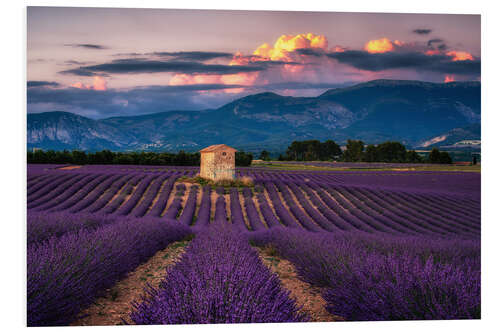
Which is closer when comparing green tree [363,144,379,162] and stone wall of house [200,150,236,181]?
→ stone wall of house [200,150,236,181]

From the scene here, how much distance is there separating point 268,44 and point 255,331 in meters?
4.46

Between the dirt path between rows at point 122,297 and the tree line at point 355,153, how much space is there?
18.7 metres

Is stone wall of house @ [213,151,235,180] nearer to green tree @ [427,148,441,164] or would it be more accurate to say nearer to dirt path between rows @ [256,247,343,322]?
dirt path between rows @ [256,247,343,322]

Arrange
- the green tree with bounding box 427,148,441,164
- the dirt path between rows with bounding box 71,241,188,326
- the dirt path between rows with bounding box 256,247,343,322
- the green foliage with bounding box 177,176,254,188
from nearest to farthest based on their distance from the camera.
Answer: the dirt path between rows with bounding box 71,241,188,326, the dirt path between rows with bounding box 256,247,343,322, the green foliage with bounding box 177,176,254,188, the green tree with bounding box 427,148,441,164

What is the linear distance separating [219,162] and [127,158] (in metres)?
21.0

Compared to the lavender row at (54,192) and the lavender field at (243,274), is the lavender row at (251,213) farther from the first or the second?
the lavender row at (54,192)

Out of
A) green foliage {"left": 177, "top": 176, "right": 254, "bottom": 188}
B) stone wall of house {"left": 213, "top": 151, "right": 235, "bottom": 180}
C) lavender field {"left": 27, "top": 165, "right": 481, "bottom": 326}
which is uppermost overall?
stone wall of house {"left": 213, "top": 151, "right": 235, "bottom": 180}

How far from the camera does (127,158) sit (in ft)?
98.5

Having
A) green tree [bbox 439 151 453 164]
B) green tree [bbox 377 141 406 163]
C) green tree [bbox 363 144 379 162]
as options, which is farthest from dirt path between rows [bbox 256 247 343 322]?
green tree [bbox 363 144 379 162]

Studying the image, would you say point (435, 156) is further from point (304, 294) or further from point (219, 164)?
point (304, 294)

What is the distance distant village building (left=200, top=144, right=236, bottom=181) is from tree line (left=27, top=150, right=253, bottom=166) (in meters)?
14.9

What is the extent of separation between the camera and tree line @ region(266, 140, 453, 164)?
30434 mm

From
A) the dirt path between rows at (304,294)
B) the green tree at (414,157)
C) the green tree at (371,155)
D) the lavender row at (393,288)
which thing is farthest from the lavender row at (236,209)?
the green tree at (371,155)

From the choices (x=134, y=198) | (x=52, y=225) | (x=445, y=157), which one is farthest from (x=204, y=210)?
(x=445, y=157)
